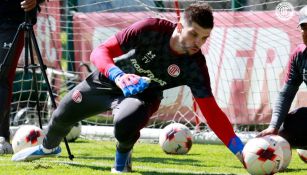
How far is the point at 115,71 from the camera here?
5129 mm

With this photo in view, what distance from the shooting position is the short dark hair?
5145 mm

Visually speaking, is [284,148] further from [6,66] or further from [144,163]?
[6,66]

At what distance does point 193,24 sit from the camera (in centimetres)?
517

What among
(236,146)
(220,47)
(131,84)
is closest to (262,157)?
(236,146)

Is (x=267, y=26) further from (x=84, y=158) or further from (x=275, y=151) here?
(x=275, y=151)

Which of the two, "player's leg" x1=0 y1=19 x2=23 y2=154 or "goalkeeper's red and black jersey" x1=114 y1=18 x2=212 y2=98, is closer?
"goalkeeper's red and black jersey" x1=114 y1=18 x2=212 y2=98

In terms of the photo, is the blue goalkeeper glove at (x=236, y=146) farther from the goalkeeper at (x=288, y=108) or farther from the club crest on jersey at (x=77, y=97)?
the club crest on jersey at (x=77, y=97)

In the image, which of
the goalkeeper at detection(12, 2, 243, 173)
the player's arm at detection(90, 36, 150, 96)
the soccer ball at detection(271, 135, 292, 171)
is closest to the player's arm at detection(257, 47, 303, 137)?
the soccer ball at detection(271, 135, 292, 171)

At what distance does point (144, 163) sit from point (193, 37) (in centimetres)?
169

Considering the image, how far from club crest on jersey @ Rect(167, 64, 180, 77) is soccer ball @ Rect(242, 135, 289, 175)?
72 centimetres

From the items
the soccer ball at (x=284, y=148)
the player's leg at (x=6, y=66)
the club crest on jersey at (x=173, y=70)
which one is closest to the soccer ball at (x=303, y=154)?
the soccer ball at (x=284, y=148)

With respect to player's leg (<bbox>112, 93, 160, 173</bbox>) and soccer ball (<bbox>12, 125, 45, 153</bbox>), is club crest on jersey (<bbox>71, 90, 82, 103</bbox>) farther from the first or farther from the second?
soccer ball (<bbox>12, 125, 45, 153</bbox>)

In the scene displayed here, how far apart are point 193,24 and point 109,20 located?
4.94m

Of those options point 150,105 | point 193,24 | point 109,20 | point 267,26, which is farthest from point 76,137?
point 193,24
